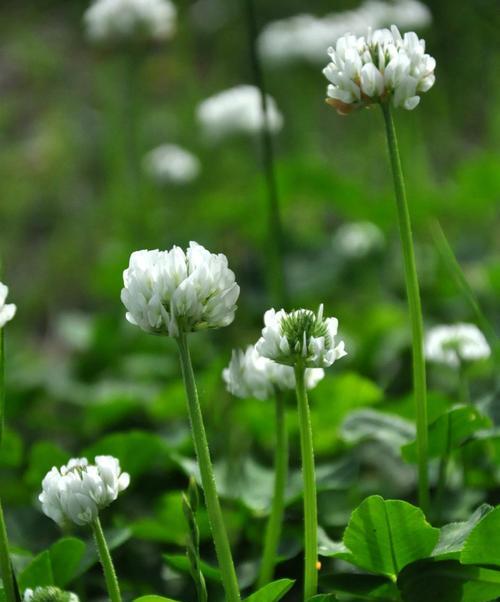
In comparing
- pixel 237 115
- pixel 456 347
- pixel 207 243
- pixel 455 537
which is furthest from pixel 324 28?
pixel 455 537

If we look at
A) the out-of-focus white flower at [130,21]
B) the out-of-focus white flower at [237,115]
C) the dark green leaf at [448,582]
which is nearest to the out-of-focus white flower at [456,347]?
the dark green leaf at [448,582]

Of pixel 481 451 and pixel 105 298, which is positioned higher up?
pixel 481 451

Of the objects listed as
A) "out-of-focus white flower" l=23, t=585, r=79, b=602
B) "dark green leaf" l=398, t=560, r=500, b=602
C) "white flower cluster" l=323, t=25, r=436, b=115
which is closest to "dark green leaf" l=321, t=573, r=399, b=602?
"dark green leaf" l=398, t=560, r=500, b=602

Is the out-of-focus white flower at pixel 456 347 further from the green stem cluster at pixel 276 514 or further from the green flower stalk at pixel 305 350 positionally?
the green flower stalk at pixel 305 350

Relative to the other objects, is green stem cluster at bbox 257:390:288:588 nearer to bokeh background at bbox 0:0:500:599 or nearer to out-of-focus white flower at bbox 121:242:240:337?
bokeh background at bbox 0:0:500:599

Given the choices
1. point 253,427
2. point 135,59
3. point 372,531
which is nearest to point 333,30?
point 135,59

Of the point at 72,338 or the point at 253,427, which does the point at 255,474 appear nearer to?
the point at 253,427
